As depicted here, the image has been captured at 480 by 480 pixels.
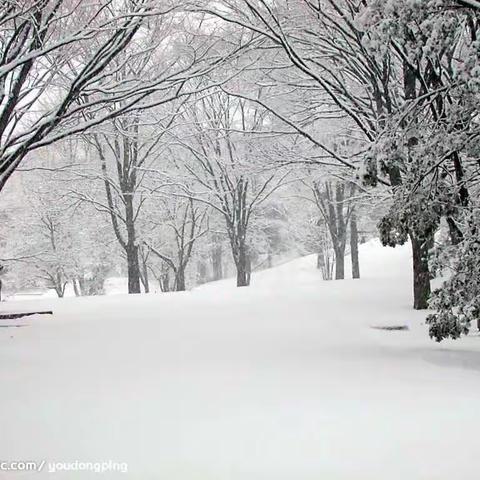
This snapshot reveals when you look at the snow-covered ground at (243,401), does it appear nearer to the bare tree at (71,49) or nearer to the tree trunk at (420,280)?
the tree trunk at (420,280)

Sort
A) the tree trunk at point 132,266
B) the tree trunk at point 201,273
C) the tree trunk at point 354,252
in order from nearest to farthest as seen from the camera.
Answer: the tree trunk at point 132,266
the tree trunk at point 354,252
the tree trunk at point 201,273

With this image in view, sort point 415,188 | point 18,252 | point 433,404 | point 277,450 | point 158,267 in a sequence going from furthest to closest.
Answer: point 158,267 < point 18,252 < point 415,188 < point 433,404 < point 277,450

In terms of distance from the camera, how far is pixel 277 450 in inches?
133

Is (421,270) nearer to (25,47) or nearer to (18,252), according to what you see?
(25,47)

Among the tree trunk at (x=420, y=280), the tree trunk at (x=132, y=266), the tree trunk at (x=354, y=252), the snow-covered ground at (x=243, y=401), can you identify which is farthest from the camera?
the tree trunk at (x=354, y=252)

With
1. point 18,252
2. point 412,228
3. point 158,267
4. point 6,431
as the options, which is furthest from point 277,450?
point 158,267

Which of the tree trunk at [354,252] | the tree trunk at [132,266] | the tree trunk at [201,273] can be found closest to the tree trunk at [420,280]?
the tree trunk at [132,266]

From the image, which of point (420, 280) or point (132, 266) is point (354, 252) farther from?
point (420, 280)

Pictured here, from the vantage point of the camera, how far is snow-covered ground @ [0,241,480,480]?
10.7ft

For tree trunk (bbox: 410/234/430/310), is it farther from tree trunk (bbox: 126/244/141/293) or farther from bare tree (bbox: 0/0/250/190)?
tree trunk (bbox: 126/244/141/293)

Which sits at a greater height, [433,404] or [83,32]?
[83,32]

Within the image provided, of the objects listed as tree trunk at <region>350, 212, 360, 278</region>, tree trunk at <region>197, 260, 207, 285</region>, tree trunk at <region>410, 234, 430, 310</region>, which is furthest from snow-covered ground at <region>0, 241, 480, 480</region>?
tree trunk at <region>197, 260, 207, 285</region>

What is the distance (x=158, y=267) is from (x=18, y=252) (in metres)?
9.53

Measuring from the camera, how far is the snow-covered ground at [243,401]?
3.26m
